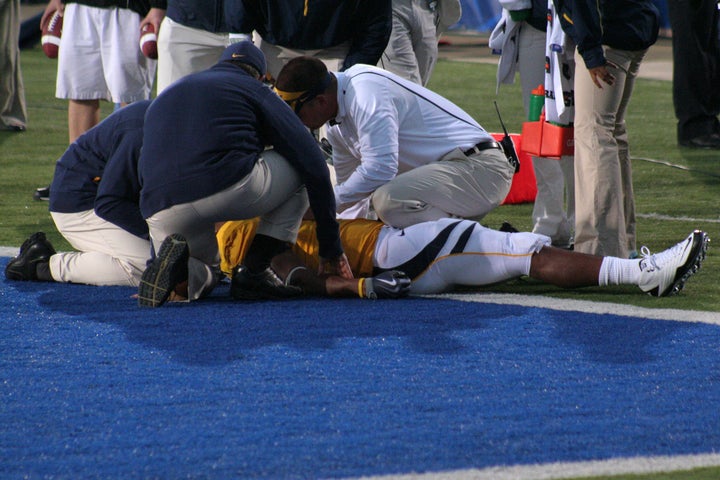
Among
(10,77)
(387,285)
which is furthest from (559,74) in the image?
(10,77)

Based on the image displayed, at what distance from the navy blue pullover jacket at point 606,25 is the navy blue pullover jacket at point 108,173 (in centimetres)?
187

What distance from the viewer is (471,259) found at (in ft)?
16.7

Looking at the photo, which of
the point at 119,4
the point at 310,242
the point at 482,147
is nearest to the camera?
the point at 310,242

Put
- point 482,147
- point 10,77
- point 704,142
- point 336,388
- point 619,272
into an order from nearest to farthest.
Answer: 1. point 336,388
2. point 619,272
3. point 482,147
4. point 704,142
5. point 10,77

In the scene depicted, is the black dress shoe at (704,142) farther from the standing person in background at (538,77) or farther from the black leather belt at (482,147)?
the black leather belt at (482,147)

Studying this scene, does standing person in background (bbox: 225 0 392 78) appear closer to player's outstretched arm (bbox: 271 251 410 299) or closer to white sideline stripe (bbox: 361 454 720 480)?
player's outstretched arm (bbox: 271 251 410 299)

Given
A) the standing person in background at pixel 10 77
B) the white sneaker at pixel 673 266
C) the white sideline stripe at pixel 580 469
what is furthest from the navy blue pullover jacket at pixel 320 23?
the standing person in background at pixel 10 77

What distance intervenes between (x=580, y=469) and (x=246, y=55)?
252 centimetres

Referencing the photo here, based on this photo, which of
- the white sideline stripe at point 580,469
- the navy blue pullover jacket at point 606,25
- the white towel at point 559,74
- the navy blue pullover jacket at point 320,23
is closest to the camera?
the white sideline stripe at point 580,469

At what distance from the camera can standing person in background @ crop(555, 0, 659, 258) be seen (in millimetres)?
5508

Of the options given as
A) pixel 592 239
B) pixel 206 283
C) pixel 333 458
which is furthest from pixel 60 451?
pixel 592 239

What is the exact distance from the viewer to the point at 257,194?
494 centimetres

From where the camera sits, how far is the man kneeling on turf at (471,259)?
5.00 m

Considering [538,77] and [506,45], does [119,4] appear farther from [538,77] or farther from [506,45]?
[538,77]
